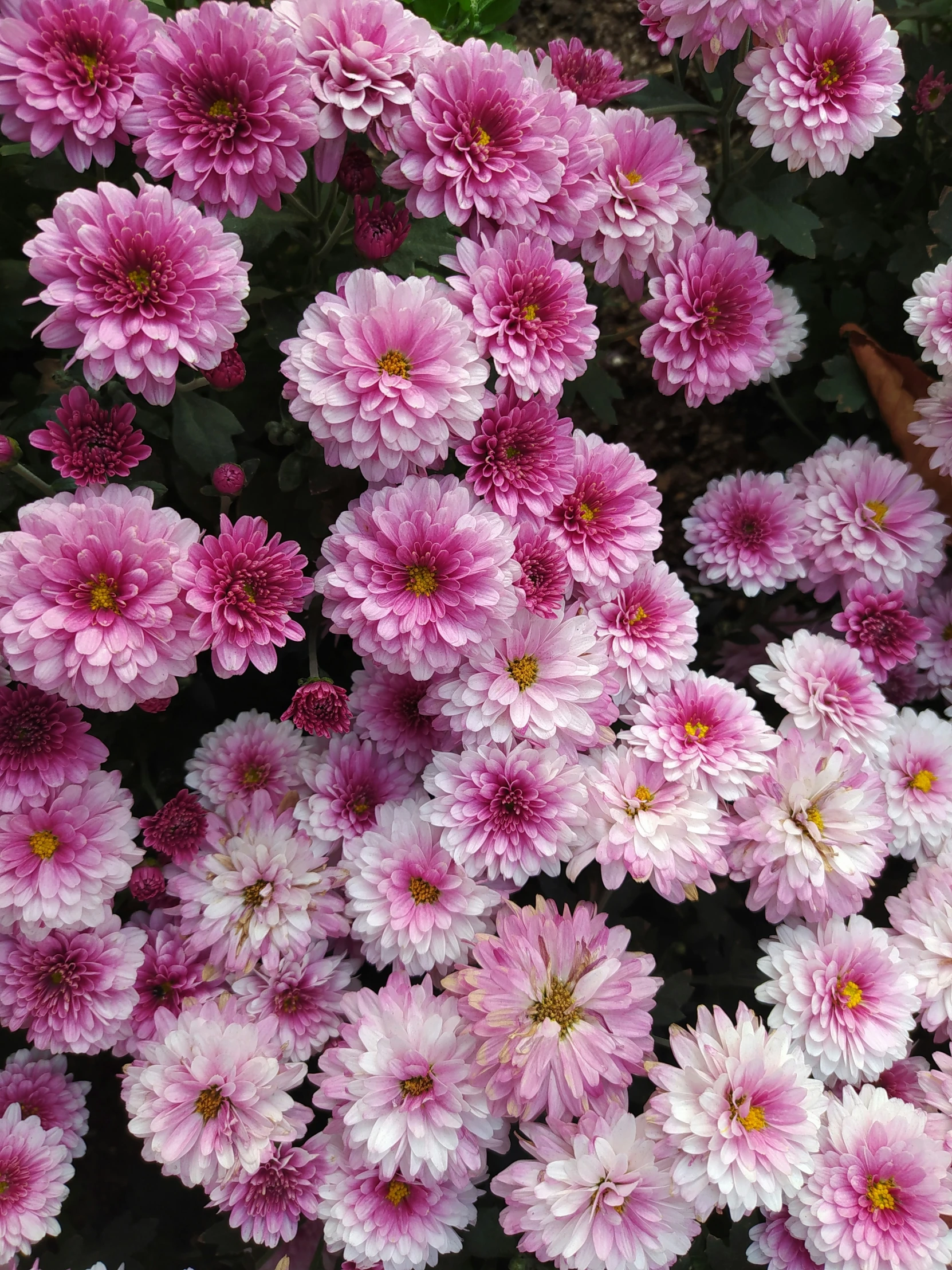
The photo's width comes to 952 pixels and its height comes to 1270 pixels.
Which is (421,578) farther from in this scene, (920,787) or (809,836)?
(920,787)

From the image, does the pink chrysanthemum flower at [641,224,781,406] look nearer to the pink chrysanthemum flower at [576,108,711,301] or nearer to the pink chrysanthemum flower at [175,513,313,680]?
the pink chrysanthemum flower at [576,108,711,301]

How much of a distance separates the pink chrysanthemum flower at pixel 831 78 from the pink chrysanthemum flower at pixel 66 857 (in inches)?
54.9

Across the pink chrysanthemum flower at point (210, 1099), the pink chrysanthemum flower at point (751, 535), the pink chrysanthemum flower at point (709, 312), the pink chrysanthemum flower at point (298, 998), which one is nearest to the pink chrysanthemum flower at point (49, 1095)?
the pink chrysanthemum flower at point (210, 1099)

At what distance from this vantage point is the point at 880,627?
5.40 ft

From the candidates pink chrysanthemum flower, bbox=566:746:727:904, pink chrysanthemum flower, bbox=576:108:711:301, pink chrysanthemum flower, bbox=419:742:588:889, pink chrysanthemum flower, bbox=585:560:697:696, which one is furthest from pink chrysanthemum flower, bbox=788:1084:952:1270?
pink chrysanthemum flower, bbox=576:108:711:301

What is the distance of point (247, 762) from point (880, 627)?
1.12m

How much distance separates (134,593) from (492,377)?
0.66 meters

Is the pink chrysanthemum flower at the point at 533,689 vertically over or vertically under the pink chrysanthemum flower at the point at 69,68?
under

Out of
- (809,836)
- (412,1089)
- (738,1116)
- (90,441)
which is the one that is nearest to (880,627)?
(809,836)

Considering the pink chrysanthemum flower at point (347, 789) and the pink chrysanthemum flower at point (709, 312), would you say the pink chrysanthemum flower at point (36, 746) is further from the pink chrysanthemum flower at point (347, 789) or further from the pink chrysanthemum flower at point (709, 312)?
the pink chrysanthemum flower at point (709, 312)

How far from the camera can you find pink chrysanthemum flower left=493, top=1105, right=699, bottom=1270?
1.15m

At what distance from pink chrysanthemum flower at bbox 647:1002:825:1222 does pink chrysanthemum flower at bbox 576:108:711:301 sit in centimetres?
112

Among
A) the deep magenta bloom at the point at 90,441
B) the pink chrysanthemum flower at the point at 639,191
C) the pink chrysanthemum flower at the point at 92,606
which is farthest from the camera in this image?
the pink chrysanthemum flower at the point at 639,191

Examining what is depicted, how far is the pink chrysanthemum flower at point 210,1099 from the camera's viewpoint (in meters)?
1.22
